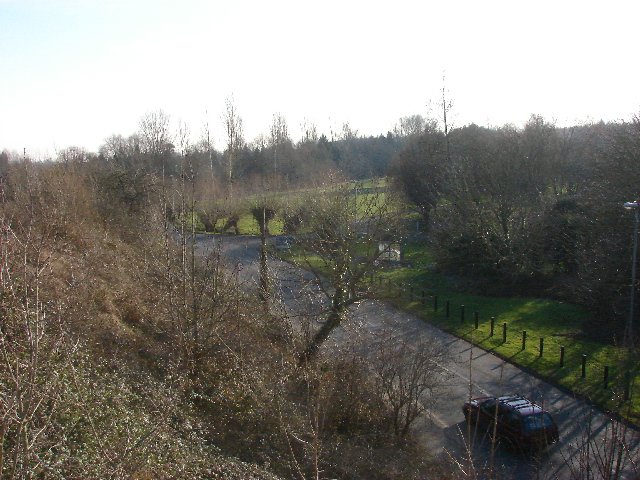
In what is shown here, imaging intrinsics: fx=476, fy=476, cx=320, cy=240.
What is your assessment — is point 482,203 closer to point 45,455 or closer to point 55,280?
point 55,280

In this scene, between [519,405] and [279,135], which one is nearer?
[519,405]

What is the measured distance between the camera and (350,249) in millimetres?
13148

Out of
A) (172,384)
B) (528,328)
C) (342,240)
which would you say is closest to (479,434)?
(342,240)

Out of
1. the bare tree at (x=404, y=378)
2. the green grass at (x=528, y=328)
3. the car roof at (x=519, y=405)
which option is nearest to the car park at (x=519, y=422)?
the car roof at (x=519, y=405)

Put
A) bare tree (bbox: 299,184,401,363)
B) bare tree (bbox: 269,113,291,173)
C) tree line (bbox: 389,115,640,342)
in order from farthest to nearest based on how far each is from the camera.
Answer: bare tree (bbox: 269,113,291,173), tree line (bbox: 389,115,640,342), bare tree (bbox: 299,184,401,363)

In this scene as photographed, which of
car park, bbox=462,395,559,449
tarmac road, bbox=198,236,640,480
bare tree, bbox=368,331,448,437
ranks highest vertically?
bare tree, bbox=368,331,448,437

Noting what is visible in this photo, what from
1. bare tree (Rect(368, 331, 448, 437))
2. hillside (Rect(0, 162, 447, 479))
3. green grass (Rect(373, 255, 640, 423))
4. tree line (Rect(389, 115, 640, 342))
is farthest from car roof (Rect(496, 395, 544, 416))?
tree line (Rect(389, 115, 640, 342))

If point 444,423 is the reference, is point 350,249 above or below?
above

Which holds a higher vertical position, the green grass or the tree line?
the tree line

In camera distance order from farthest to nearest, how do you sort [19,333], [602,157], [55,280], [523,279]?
[523,279] → [602,157] → [55,280] → [19,333]

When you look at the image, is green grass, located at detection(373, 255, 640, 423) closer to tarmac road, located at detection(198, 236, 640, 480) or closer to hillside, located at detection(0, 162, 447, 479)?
tarmac road, located at detection(198, 236, 640, 480)

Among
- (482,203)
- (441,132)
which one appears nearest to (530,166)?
(482,203)

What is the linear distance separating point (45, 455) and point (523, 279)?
816 inches

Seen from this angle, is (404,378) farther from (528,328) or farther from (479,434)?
(528,328)
